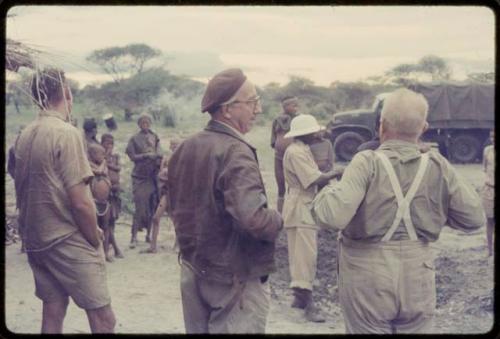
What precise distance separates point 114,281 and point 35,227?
3419mm

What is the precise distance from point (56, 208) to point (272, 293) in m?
3.36

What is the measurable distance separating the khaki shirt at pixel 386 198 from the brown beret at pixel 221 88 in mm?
608

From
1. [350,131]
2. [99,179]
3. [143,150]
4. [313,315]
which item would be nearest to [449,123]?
[350,131]

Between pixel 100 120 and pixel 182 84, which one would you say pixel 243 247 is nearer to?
pixel 100 120

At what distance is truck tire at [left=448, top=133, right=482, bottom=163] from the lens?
61.4ft

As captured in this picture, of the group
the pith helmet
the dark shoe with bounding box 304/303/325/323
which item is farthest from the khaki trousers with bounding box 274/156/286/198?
the dark shoe with bounding box 304/303/325/323

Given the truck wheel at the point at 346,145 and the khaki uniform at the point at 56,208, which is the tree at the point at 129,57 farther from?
the khaki uniform at the point at 56,208

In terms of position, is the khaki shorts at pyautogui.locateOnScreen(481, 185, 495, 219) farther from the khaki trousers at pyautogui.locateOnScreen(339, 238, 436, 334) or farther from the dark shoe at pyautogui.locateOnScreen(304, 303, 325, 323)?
the khaki trousers at pyautogui.locateOnScreen(339, 238, 436, 334)

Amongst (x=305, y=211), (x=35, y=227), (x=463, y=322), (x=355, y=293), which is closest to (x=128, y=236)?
(x=305, y=211)

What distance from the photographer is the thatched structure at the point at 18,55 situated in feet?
16.0

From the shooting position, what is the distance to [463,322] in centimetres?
587

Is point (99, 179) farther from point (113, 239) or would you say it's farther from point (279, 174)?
point (279, 174)

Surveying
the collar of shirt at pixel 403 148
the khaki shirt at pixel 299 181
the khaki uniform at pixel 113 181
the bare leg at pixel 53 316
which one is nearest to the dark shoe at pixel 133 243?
the khaki uniform at pixel 113 181

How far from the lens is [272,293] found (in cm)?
685
